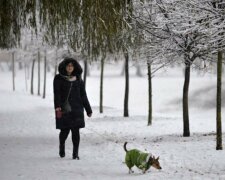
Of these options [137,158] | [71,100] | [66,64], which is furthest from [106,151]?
[137,158]

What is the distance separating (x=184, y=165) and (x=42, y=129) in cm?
782

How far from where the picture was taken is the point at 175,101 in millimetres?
36688

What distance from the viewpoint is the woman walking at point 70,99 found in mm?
8570

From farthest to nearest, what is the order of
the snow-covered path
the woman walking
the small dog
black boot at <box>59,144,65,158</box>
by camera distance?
black boot at <box>59,144,65,158</box> < the woman walking < the snow-covered path < the small dog

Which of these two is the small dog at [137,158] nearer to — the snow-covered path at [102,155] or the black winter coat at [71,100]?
the snow-covered path at [102,155]

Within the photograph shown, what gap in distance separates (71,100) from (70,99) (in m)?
0.03

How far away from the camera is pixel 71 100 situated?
342 inches

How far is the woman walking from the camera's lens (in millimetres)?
8570

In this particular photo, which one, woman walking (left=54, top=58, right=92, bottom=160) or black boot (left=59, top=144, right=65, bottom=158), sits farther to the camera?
black boot (left=59, top=144, right=65, bottom=158)

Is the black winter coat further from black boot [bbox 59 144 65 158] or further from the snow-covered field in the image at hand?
the snow-covered field

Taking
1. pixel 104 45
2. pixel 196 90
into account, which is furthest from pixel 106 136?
pixel 196 90

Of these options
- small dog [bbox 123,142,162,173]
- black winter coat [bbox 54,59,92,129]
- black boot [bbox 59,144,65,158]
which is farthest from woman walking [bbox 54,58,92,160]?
small dog [bbox 123,142,162,173]

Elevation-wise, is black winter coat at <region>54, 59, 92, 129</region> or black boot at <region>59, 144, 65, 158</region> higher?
black winter coat at <region>54, 59, 92, 129</region>

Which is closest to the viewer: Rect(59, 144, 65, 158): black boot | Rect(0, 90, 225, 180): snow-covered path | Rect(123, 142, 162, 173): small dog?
Rect(123, 142, 162, 173): small dog
